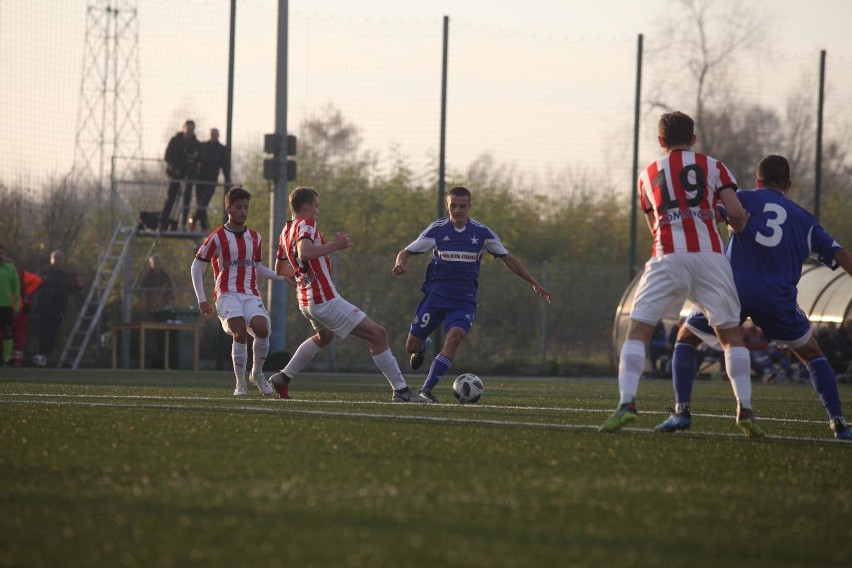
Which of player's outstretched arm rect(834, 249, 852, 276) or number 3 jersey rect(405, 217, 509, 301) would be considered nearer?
player's outstretched arm rect(834, 249, 852, 276)

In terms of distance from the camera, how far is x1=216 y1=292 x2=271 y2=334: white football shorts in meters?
11.5

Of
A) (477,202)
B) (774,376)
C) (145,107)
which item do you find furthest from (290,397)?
(477,202)

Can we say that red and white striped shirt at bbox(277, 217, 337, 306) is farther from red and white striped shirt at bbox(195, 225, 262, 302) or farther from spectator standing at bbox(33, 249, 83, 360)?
spectator standing at bbox(33, 249, 83, 360)

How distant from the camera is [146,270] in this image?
22844 millimetres

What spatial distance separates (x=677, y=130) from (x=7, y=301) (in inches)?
601

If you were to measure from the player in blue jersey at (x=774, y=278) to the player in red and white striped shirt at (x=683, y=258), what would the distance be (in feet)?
1.31

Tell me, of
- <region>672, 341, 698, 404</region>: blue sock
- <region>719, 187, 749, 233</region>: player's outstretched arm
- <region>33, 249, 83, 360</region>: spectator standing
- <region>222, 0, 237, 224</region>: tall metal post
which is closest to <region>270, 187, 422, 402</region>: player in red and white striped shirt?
<region>672, 341, 698, 404</region>: blue sock

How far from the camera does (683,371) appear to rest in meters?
7.99

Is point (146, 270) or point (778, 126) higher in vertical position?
point (778, 126)

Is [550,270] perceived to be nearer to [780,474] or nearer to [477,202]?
[477,202]

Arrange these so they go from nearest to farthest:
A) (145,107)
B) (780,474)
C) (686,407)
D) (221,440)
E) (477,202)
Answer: (780,474), (221,440), (686,407), (145,107), (477,202)

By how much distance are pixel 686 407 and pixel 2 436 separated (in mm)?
3877

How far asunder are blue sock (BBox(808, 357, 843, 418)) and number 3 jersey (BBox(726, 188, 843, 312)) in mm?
413

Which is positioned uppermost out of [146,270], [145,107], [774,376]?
[145,107]
